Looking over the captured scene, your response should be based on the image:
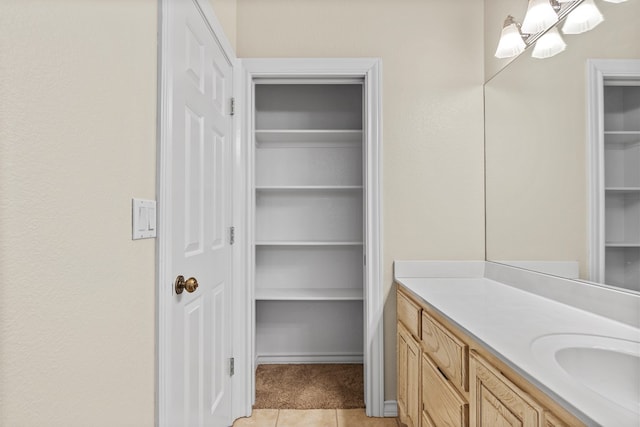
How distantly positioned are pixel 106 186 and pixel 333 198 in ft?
6.87

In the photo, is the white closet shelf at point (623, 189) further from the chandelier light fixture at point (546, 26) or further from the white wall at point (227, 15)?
the white wall at point (227, 15)

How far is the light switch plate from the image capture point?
1.01 metres

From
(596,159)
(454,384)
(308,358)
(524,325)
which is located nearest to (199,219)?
(454,384)

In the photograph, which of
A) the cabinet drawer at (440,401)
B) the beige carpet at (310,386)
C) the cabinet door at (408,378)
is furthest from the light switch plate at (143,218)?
the beige carpet at (310,386)

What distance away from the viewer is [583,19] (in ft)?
4.55

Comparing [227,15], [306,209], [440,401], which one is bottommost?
[440,401]

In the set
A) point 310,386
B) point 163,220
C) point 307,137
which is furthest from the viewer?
point 307,137

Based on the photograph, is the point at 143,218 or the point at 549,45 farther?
the point at 549,45

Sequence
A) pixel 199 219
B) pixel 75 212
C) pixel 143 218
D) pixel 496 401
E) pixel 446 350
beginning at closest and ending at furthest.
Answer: pixel 75 212
pixel 496 401
pixel 143 218
pixel 446 350
pixel 199 219

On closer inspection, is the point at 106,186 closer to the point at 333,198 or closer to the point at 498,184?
the point at 498,184

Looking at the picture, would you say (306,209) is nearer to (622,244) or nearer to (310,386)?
(310,386)

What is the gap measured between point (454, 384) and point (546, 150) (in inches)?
42.7

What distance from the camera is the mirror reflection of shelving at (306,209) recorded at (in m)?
2.88

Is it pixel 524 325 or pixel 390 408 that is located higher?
pixel 524 325
